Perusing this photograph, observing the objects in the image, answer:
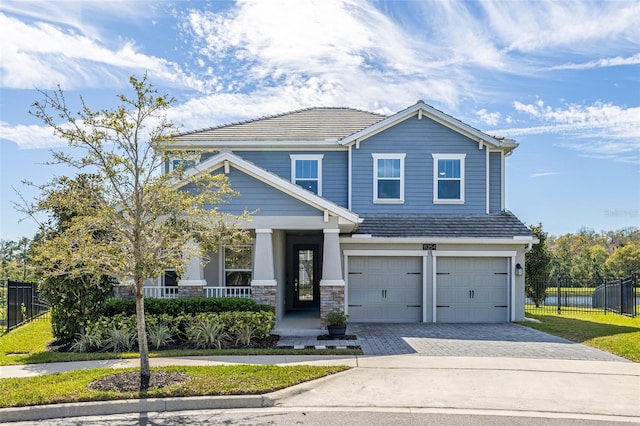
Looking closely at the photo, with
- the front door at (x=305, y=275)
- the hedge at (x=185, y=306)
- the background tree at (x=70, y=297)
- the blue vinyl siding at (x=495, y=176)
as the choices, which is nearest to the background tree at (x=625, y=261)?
the blue vinyl siding at (x=495, y=176)

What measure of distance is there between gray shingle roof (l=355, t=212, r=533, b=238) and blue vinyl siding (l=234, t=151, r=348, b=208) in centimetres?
142

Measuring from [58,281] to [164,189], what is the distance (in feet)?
17.9

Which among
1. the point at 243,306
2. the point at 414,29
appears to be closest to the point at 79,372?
the point at 243,306

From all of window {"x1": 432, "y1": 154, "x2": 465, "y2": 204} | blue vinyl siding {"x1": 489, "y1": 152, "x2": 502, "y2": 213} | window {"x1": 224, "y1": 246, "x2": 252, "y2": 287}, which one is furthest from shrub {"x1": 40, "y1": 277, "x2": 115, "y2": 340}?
blue vinyl siding {"x1": 489, "y1": 152, "x2": 502, "y2": 213}

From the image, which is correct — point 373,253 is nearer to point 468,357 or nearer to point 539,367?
point 468,357

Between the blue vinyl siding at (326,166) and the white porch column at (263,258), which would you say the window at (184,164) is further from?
the blue vinyl siding at (326,166)

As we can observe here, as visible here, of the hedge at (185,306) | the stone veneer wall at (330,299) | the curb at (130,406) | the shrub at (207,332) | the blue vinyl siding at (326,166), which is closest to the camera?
the curb at (130,406)

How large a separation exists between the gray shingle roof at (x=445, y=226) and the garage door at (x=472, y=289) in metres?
0.90

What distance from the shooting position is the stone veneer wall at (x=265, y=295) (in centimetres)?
1358

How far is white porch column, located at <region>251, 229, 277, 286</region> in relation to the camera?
13.8m

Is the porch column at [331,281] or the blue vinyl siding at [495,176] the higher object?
the blue vinyl siding at [495,176]

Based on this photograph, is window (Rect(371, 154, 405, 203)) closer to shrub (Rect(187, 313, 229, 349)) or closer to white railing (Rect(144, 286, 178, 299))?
white railing (Rect(144, 286, 178, 299))

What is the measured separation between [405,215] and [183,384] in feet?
36.0

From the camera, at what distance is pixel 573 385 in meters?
8.67
